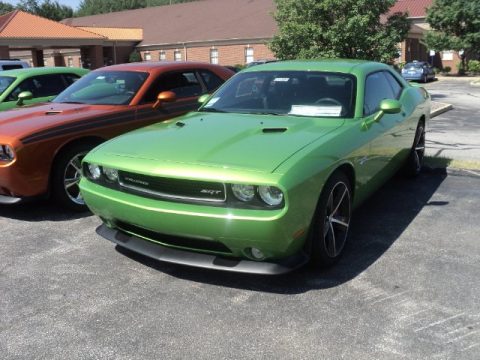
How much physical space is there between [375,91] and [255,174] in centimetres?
235

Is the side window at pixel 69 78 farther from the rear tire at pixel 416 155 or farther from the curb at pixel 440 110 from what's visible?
the curb at pixel 440 110

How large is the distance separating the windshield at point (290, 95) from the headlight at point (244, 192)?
143 centimetres

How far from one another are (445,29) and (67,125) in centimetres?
3838

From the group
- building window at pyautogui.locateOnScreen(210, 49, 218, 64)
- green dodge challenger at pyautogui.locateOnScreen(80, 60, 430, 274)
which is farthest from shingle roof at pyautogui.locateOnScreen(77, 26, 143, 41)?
green dodge challenger at pyautogui.locateOnScreen(80, 60, 430, 274)

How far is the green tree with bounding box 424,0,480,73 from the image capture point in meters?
36.1

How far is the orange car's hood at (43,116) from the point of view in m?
5.13

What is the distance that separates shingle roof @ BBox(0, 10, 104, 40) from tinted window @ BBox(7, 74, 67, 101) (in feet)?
86.6

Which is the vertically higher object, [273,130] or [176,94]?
[176,94]

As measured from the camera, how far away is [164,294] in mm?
3588

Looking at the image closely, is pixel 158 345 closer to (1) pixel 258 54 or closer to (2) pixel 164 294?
(2) pixel 164 294

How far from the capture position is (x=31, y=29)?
3391 cm

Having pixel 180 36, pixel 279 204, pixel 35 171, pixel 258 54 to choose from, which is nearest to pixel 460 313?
pixel 279 204

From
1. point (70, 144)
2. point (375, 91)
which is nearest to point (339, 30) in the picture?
point (375, 91)

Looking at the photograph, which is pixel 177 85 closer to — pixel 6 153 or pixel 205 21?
pixel 6 153
